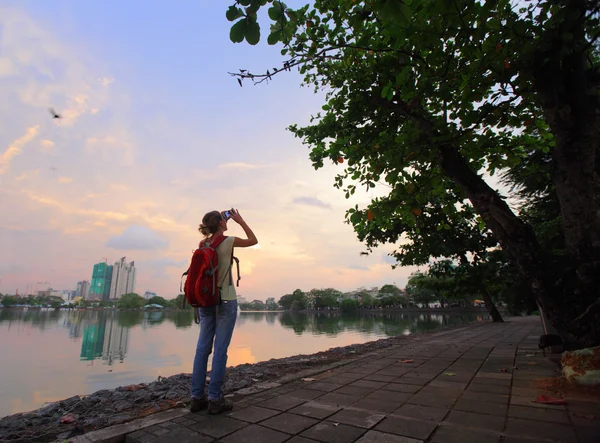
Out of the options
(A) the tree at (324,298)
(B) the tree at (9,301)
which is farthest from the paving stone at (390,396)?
(B) the tree at (9,301)

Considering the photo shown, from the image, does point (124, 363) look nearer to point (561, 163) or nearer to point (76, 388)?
point (76, 388)

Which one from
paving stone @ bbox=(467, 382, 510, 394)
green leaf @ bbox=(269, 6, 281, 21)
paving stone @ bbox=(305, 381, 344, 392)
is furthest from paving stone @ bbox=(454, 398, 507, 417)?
green leaf @ bbox=(269, 6, 281, 21)

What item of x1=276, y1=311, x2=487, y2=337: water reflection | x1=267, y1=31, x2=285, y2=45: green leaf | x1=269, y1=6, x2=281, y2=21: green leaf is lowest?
x1=276, y1=311, x2=487, y2=337: water reflection

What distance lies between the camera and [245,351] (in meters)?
11.8

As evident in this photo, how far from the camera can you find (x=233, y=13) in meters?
1.74

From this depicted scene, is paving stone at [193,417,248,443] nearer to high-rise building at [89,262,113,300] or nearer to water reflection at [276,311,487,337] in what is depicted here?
water reflection at [276,311,487,337]

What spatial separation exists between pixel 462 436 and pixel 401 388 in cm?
137

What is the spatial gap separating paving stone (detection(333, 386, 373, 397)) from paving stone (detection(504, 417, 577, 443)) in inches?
51.1

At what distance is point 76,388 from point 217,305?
602 cm

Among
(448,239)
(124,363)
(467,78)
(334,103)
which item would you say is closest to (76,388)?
(124,363)

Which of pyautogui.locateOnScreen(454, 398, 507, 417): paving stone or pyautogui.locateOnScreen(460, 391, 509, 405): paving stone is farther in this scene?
pyautogui.locateOnScreen(460, 391, 509, 405): paving stone

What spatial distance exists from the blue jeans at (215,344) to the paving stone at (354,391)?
1320 mm

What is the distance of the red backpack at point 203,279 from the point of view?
268 centimetres

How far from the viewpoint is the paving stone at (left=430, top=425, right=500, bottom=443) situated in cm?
197
